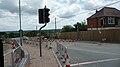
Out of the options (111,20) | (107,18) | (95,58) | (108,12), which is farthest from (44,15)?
(108,12)

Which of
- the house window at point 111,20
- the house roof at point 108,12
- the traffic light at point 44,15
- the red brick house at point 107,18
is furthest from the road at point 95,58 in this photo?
the house roof at point 108,12

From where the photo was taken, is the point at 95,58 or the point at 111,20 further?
the point at 111,20

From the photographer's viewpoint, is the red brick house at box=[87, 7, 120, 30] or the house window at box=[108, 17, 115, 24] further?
the house window at box=[108, 17, 115, 24]

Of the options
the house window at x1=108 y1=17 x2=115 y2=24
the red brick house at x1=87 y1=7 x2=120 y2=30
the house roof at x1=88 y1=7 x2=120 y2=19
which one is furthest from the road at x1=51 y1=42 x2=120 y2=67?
the house roof at x1=88 y1=7 x2=120 y2=19

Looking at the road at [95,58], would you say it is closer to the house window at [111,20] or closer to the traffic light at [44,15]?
the traffic light at [44,15]

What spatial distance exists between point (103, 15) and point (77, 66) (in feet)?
152

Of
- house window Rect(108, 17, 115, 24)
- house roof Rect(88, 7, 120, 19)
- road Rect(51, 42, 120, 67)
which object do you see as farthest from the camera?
house roof Rect(88, 7, 120, 19)

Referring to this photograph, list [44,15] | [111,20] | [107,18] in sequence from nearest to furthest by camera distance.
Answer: [44,15], [107,18], [111,20]

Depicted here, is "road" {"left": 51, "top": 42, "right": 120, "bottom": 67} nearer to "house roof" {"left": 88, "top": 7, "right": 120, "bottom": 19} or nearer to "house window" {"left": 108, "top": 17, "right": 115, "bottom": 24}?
"house window" {"left": 108, "top": 17, "right": 115, "bottom": 24}

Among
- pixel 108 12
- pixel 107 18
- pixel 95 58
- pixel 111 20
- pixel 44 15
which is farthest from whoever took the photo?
pixel 108 12

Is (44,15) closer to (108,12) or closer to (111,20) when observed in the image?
(111,20)

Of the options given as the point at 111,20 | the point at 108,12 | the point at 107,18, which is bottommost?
the point at 111,20

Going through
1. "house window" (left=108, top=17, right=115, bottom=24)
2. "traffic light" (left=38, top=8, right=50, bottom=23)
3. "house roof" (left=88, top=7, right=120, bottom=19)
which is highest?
"house roof" (left=88, top=7, right=120, bottom=19)

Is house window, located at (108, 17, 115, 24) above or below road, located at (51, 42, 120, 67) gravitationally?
above
